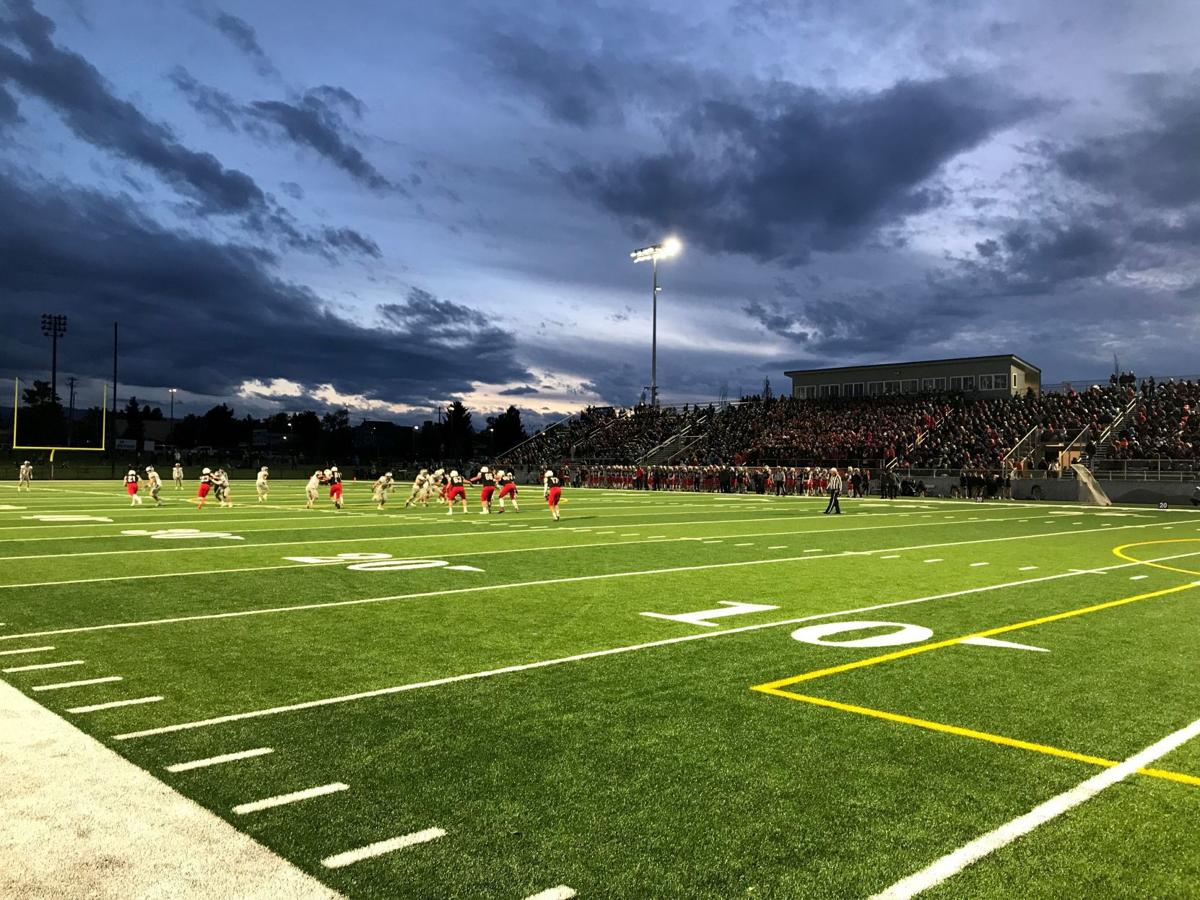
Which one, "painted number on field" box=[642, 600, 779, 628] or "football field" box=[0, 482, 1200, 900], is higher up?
"painted number on field" box=[642, 600, 779, 628]

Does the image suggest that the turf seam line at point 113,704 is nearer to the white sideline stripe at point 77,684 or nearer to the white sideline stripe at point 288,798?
the white sideline stripe at point 77,684

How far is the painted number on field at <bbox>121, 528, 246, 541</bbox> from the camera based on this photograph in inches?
605

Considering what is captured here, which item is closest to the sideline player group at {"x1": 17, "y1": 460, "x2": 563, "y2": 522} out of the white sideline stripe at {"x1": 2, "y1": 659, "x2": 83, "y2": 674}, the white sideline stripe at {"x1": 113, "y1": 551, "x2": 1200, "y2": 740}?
the white sideline stripe at {"x1": 113, "y1": 551, "x2": 1200, "y2": 740}

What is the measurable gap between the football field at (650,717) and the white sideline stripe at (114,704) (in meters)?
0.06

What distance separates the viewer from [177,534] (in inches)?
626

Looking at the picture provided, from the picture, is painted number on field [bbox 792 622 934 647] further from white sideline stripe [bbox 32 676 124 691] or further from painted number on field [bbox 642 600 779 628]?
white sideline stripe [bbox 32 676 124 691]

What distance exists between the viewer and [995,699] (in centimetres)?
531

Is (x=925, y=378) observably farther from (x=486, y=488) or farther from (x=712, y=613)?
(x=712, y=613)

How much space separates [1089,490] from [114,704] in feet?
125

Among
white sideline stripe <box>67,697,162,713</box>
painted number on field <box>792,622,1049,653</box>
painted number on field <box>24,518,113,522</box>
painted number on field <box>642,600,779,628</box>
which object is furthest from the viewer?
painted number on field <box>24,518,113,522</box>

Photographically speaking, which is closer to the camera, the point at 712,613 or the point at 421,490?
the point at 712,613

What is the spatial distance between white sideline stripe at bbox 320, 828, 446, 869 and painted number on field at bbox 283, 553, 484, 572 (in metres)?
8.05

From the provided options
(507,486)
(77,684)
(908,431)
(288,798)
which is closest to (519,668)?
(288,798)

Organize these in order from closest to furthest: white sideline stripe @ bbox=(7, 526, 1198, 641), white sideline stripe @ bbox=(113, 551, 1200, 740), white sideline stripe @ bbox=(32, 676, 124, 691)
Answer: white sideline stripe @ bbox=(113, 551, 1200, 740), white sideline stripe @ bbox=(32, 676, 124, 691), white sideline stripe @ bbox=(7, 526, 1198, 641)
